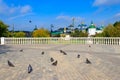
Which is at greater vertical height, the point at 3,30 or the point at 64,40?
the point at 3,30

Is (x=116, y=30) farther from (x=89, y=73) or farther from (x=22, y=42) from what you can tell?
(x=89, y=73)

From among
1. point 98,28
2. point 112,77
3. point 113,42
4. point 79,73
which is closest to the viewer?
point 112,77

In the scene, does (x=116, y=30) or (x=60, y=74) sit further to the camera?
(x=116, y=30)

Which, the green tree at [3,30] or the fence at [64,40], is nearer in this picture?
the fence at [64,40]

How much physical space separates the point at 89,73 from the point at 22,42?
2141 cm

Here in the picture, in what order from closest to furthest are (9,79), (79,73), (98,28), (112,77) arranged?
(9,79)
(112,77)
(79,73)
(98,28)

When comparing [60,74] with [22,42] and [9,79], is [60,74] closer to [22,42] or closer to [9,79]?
[9,79]

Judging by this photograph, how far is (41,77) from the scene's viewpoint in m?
8.38

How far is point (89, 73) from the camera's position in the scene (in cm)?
923

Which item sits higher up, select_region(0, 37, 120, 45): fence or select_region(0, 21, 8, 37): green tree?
select_region(0, 21, 8, 37): green tree

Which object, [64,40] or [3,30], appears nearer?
[64,40]

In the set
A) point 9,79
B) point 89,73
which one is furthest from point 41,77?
point 89,73

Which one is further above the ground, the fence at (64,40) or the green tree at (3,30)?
the green tree at (3,30)

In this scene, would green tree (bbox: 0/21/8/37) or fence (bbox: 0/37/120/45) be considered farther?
green tree (bbox: 0/21/8/37)
